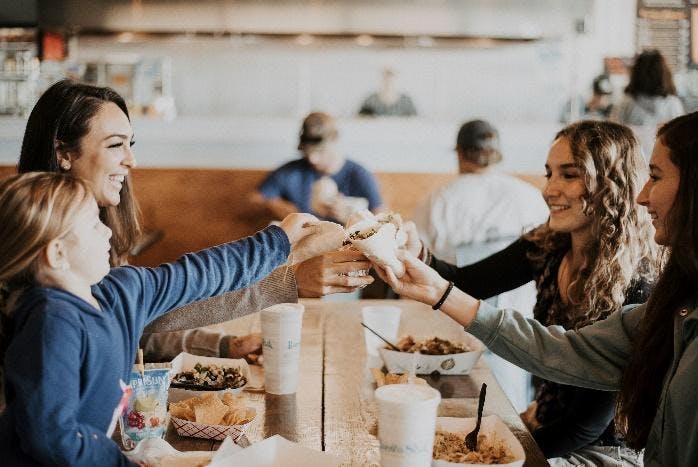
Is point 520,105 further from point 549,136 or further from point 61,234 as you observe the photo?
point 61,234

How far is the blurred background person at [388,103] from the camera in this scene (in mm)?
8211

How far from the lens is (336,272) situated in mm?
2264

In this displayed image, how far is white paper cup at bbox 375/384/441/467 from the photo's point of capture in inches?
53.8

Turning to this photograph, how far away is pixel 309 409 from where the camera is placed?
2004mm

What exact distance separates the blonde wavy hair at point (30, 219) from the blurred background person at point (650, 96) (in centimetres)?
525

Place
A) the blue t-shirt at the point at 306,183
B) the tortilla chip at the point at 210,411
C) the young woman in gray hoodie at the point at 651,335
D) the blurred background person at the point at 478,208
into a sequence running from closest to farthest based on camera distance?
the young woman in gray hoodie at the point at 651,335, the tortilla chip at the point at 210,411, the blurred background person at the point at 478,208, the blue t-shirt at the point at 306,183

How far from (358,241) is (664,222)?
714 mm

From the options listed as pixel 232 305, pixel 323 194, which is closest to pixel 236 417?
pixel 232 305

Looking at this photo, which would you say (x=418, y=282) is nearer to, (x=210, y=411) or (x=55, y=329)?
(x=210, y=411)

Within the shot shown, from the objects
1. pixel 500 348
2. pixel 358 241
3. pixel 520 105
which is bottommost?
pixel 500 348

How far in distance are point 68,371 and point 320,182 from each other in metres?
3.65

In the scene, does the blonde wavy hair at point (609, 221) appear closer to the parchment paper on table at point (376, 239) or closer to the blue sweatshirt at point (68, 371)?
the parchment paper on table at point (376, 239)

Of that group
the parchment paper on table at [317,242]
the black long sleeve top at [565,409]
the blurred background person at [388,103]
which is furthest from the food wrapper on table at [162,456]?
the blurred background person at [388,103]

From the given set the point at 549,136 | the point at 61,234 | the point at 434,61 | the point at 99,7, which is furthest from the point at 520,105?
the point at 61,234
